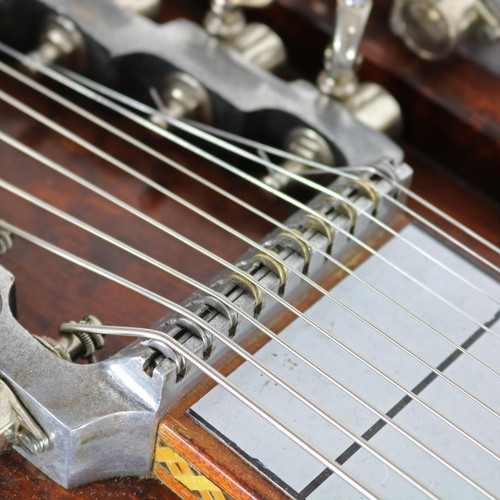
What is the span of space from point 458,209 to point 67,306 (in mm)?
470

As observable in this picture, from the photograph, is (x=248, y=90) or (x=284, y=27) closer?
(x=248, y=90)

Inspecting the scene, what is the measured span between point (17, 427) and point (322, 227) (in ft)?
1.11

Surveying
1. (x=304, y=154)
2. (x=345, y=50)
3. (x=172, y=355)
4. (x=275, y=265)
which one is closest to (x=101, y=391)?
(x=172, y=355)

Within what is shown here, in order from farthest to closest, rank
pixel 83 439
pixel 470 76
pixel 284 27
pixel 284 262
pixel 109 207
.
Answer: pixel 284 27 → pixel 470 76 → pixel 109 207 → pixel 284 262 → pixel 83 439

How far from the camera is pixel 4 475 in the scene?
896 mm

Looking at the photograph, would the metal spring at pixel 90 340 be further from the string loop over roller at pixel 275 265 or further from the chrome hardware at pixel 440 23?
the chrome hardware at pixel 440 23

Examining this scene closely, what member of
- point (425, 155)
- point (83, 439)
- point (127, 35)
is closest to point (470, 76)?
point (425, 155)

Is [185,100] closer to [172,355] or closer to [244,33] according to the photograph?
[244,33]

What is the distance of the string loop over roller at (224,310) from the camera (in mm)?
892

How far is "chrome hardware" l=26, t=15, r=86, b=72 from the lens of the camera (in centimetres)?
124

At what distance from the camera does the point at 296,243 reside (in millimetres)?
970

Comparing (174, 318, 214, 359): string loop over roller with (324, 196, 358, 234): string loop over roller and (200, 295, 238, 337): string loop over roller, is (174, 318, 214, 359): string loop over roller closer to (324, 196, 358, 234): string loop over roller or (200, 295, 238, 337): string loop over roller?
(200, 295, 238, 337): string loop over roller

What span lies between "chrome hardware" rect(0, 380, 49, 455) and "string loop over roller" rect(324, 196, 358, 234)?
356mm

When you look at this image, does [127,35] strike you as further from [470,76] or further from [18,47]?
[470,76]
